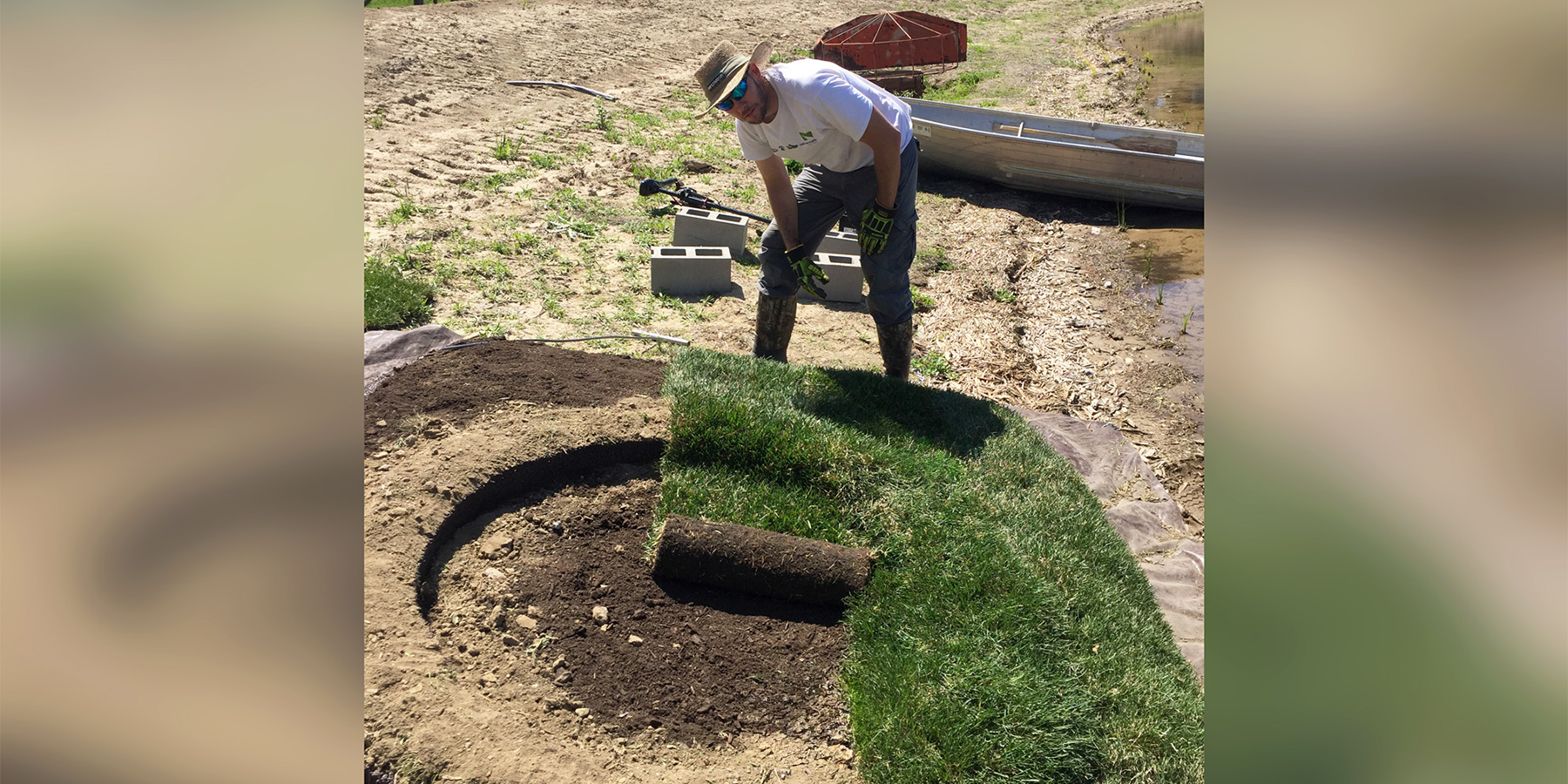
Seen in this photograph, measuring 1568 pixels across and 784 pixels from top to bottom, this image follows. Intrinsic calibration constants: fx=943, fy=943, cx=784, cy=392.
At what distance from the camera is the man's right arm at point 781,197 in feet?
19.2

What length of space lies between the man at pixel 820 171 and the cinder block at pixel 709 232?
7.70 feet

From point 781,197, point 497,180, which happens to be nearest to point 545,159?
point 497,180

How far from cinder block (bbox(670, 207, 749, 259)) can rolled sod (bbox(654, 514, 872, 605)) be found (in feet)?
15.7

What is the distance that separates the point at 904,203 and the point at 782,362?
4.29 feet

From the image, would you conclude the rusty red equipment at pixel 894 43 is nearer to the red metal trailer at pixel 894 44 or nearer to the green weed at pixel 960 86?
the red metal trailer at pixel 894 44

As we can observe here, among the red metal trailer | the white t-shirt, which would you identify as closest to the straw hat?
the white t-shirt

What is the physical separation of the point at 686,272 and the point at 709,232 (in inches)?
40.0

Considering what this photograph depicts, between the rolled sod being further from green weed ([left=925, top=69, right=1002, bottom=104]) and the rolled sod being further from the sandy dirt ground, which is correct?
green weed ([left=925, top=69, right=1002, bottom=104])

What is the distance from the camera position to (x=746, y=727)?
3.81 m

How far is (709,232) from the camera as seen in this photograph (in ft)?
28.9

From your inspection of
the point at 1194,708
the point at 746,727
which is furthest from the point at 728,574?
the point at 1194,708
